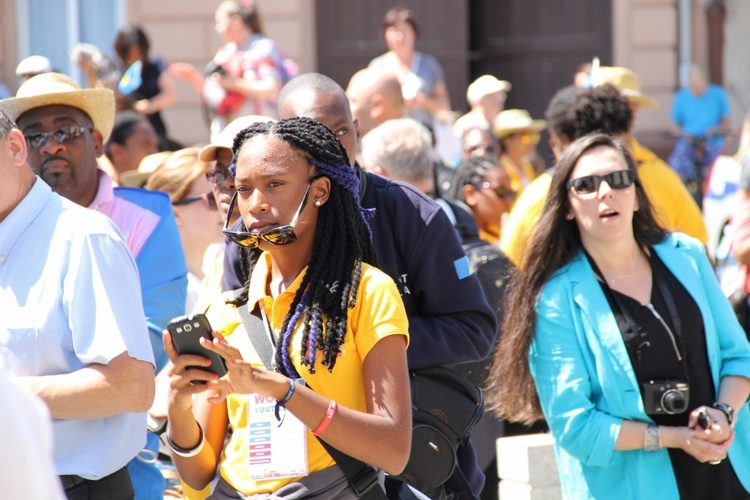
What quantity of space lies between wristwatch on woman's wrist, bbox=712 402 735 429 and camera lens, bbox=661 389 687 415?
145 millimetres

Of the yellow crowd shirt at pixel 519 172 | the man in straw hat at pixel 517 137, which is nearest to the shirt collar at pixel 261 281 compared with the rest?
the yellow crowd shirt at pixel 519 172

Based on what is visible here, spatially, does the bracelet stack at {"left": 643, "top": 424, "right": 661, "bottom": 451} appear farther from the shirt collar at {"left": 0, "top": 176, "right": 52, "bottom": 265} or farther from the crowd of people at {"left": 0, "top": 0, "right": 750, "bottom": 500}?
the shirt collar at {"left": 0, "top": 176, "right": 52, "bottom": 265}

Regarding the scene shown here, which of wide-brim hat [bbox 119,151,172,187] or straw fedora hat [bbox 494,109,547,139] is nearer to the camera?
wide-brim hat [bbox 119,151,172,187]

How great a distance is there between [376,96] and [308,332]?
3.36 meters

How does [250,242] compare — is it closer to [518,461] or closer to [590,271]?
[590,271]

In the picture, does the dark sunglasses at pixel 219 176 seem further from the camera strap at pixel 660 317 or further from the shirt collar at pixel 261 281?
the camera strap at pixel 660 317

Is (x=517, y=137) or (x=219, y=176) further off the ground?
(x=219, y=176)

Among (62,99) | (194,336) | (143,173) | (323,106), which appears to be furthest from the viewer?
(143,173)

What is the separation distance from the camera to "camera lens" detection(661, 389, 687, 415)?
13.3 feet

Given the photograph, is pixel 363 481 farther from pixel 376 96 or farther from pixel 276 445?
pixel 376 96

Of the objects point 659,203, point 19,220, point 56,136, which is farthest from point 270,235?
point 659,203

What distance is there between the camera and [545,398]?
14.0 feet

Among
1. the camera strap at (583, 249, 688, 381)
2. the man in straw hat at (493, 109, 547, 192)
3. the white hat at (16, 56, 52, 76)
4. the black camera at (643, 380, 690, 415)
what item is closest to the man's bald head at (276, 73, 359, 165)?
the camera strap at (583, 249, 688, 381)

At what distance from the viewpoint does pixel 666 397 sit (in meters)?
4.04
